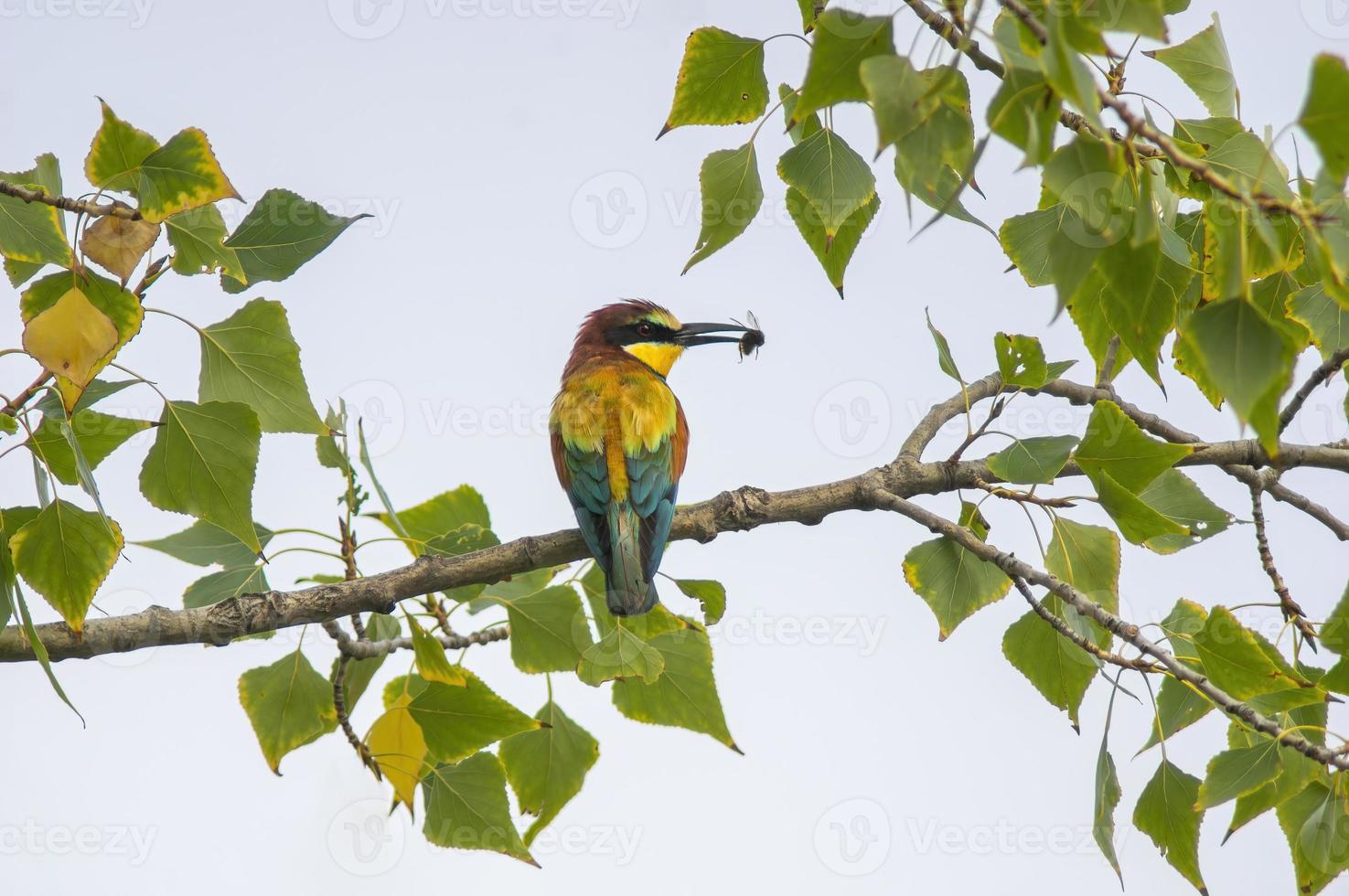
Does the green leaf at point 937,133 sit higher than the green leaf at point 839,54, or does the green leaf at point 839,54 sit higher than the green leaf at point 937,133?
the green leaf at point 839,54

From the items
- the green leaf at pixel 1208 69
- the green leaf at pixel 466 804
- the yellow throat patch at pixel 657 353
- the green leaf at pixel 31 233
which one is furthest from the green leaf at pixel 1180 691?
the yellow throat patch at pixel 657 353

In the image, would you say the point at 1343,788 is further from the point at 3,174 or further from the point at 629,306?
the point at 629,306

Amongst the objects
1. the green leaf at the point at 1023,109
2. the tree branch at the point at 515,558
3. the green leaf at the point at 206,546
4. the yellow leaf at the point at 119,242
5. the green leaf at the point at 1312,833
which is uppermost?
the yellow leaf at the point at 119,242

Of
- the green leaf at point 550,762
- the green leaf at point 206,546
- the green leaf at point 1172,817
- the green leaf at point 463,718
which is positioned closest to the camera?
the green leaf at point 1172,817

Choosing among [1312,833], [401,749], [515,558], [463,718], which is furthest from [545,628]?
[1312,833]

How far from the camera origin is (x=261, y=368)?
3107 mm

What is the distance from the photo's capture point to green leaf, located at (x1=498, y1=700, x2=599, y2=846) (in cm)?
360

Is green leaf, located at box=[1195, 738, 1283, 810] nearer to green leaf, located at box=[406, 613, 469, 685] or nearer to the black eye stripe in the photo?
green leaf, located at box=[406, 613, 469, 685]

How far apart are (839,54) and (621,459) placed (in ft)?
10.0

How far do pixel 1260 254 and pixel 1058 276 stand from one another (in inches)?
64.2

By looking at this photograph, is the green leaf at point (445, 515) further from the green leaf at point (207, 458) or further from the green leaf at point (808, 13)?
the green leaf at point (808, 13)

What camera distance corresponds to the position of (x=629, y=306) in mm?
6852

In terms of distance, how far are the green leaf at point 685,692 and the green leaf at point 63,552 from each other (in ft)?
5.01

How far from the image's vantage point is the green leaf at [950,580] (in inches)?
127
